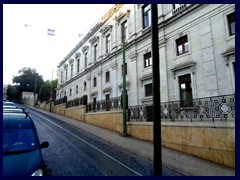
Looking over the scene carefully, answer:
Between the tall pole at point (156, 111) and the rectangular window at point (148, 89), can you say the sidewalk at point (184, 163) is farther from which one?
the rectangular window at point (148, 89)

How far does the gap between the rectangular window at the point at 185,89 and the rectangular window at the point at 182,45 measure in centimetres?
188

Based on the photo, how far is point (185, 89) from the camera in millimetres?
13594

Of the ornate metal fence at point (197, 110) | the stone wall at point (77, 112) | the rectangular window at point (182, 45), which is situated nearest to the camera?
the ornate metal fence at point (197, 110)

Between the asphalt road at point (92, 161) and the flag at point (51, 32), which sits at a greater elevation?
the flag at point (51, 32)

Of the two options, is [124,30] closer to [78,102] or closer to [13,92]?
Result: [78,102]

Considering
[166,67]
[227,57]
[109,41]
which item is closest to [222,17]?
[227,57]

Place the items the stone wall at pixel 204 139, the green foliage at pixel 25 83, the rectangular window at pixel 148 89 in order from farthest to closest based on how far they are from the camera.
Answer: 1. the green foliage at pixel 25 83
2. the rectangular window at pixel 148 89
3. the stone wall at pixel 204 139

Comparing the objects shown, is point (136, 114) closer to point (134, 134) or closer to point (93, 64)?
point (134, 134)

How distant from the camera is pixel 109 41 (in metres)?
23.8

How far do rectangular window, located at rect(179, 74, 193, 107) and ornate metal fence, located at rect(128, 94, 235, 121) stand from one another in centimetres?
105

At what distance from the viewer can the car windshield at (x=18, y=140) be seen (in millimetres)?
4797

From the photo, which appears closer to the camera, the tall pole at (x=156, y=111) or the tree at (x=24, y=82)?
the tall pole at (x=156, y=111)

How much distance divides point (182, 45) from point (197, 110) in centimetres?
541

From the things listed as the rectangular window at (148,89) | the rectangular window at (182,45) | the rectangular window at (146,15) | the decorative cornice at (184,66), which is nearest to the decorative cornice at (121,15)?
the rectangular window at (146,15)
